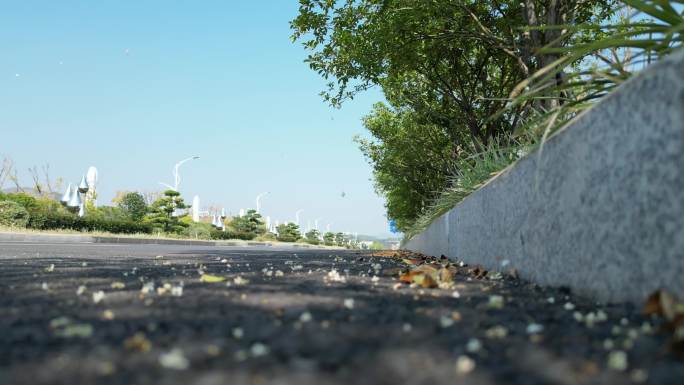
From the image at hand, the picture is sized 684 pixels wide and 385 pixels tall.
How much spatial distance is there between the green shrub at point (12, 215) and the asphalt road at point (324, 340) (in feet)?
69.4

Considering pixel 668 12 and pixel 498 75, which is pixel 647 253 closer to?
pixel 668 12

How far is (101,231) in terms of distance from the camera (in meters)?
23.5

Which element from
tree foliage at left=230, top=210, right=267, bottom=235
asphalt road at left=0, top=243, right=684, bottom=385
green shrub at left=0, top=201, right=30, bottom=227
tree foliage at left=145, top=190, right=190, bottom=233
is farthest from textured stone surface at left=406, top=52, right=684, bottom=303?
tree foliage at left=230, top=210, right=267, bottom=235

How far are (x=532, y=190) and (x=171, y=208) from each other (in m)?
32.7

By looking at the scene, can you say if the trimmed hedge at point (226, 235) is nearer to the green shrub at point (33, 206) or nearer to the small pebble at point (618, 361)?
the green shrub at point (33, 206)

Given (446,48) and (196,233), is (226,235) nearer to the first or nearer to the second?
(196,233)

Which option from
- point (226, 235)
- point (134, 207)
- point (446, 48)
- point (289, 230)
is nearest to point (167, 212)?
point (134, 207)

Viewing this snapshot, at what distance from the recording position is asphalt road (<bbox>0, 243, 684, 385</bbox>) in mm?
1206

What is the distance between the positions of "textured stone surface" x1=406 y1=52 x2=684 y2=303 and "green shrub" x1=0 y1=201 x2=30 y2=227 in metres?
22.2

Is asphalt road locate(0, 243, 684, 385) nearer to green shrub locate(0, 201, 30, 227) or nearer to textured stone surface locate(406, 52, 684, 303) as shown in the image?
textured stone surface locate(406, 52, 684, 303)

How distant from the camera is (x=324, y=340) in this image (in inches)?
59.3

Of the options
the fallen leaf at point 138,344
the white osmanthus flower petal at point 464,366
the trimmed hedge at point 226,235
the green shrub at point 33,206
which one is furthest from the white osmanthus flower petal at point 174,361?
the trimmed hedge at point 226,235

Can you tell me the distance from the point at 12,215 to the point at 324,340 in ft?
75.5

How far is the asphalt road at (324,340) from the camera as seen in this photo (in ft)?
3.96
